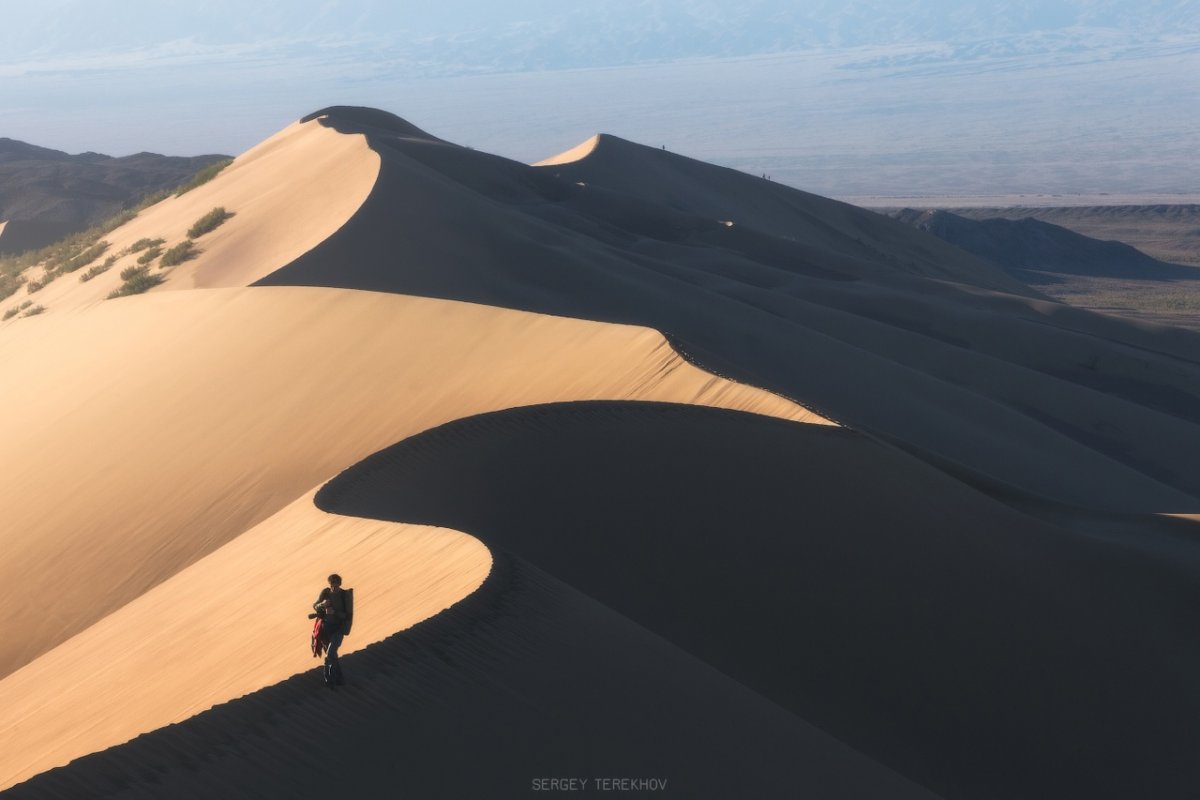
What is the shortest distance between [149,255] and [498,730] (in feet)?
76.1

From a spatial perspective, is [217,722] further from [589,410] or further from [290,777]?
[589,410]

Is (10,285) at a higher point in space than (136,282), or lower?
lower

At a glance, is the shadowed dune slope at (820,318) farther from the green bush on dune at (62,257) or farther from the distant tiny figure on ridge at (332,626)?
the distant tiny figure on ridge at (332,626)

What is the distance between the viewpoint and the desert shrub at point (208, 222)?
27312mm

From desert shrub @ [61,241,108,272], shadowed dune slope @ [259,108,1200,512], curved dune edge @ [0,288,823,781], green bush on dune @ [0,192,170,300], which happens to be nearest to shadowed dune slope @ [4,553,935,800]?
curved dune edge @ [0,288,823,781]

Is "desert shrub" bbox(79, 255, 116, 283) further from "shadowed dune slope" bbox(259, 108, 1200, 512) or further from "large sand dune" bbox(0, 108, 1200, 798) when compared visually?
"large sand dune" bbox(0, 108, 1200, 798)

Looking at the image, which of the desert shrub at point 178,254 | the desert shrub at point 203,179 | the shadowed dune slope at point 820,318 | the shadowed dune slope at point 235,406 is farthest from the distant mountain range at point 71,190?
the shadowed dune slope at point 235,406

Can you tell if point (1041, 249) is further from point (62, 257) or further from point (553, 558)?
point (553, 558)

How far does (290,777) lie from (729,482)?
17.0 feet

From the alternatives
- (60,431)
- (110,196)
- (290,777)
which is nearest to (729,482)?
(290,777)

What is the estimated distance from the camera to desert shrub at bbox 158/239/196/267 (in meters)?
25.9

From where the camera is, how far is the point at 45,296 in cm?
2908

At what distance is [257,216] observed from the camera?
2705cm

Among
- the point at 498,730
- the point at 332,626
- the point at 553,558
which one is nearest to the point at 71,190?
the point at 553,558
